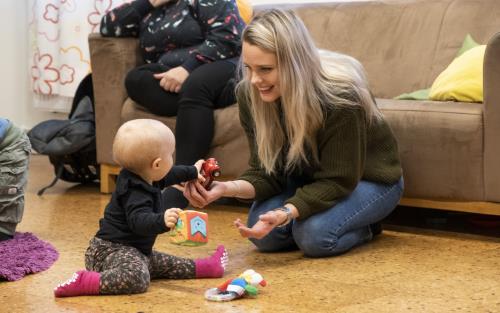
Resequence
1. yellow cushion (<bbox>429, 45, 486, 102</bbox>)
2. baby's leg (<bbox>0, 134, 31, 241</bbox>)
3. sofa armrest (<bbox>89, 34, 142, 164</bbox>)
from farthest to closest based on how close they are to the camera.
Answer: sofa armrest (<bbox>89, 34, 142, 164</bbox>) < yellow cushion (<bbox>429, 45, 486, 102</bbox>) < baby's leg (<bbox>0, 134, 31, 241</bbox>)

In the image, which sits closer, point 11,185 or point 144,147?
point 144,147

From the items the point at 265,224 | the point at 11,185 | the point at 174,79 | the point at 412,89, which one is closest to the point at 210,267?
the point at 265,224

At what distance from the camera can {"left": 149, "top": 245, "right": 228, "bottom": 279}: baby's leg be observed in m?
2.02

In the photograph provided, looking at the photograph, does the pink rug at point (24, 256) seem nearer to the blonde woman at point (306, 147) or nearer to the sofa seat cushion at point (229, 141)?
the blonde woman at point (306, 147)

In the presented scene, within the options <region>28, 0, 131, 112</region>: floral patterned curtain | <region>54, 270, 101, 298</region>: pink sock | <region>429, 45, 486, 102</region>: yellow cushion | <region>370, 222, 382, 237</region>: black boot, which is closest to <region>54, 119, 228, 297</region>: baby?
<region>54, 270, 101, 298</region>: pink sock

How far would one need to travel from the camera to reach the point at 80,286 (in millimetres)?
1856

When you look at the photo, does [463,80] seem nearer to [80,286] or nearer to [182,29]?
[182,29]

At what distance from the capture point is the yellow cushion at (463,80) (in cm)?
259

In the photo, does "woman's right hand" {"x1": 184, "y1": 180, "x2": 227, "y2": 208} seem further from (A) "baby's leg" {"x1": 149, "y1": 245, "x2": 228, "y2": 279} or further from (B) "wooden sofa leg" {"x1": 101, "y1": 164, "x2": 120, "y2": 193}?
(B) "wooden sofa leg" {"x1": 101, "y1": 164, "x2": 120, "y2": 193}

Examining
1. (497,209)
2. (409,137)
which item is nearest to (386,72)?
(409,137)

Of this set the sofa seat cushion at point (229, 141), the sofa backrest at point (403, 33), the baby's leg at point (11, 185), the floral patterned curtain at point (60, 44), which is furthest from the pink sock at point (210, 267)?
the floral patterned curtain at point (60, 44)

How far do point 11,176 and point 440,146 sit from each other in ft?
3.91

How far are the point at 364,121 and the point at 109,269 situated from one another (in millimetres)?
774

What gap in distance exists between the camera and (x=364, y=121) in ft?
7.44
